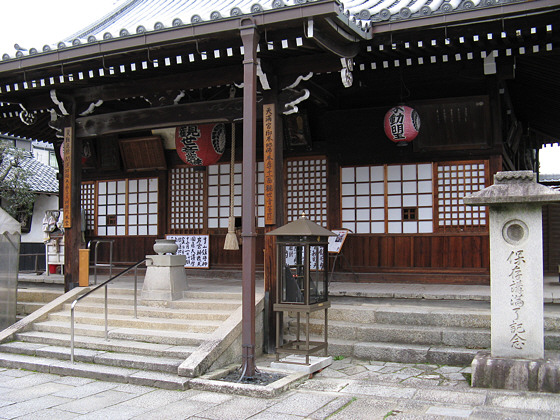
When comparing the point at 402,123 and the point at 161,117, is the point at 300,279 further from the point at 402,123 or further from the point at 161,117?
the point at 161,117

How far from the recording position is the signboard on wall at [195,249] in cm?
1254

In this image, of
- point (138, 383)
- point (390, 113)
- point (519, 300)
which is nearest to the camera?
point (519, 300)

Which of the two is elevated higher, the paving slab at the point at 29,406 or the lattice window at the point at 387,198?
the lattice window at the point at 387,198

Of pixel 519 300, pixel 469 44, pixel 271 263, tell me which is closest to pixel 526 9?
pixel 469 44

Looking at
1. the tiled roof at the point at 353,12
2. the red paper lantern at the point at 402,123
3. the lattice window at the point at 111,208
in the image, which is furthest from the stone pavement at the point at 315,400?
the lattice window at the point at 111,208

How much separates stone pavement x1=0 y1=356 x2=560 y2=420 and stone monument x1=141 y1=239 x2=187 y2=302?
2.39 meters

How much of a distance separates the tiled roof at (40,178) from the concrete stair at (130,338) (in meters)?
14.4

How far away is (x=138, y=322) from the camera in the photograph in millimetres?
8750

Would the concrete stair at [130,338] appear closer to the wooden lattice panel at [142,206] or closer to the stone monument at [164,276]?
the stone monument at [164,276]

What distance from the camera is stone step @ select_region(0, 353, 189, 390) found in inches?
266

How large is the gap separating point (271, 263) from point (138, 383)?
109 inches

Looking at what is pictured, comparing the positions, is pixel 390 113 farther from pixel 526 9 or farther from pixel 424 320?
pixel 424 320

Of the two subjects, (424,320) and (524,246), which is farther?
(424,320)

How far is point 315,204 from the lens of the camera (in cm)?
1152
